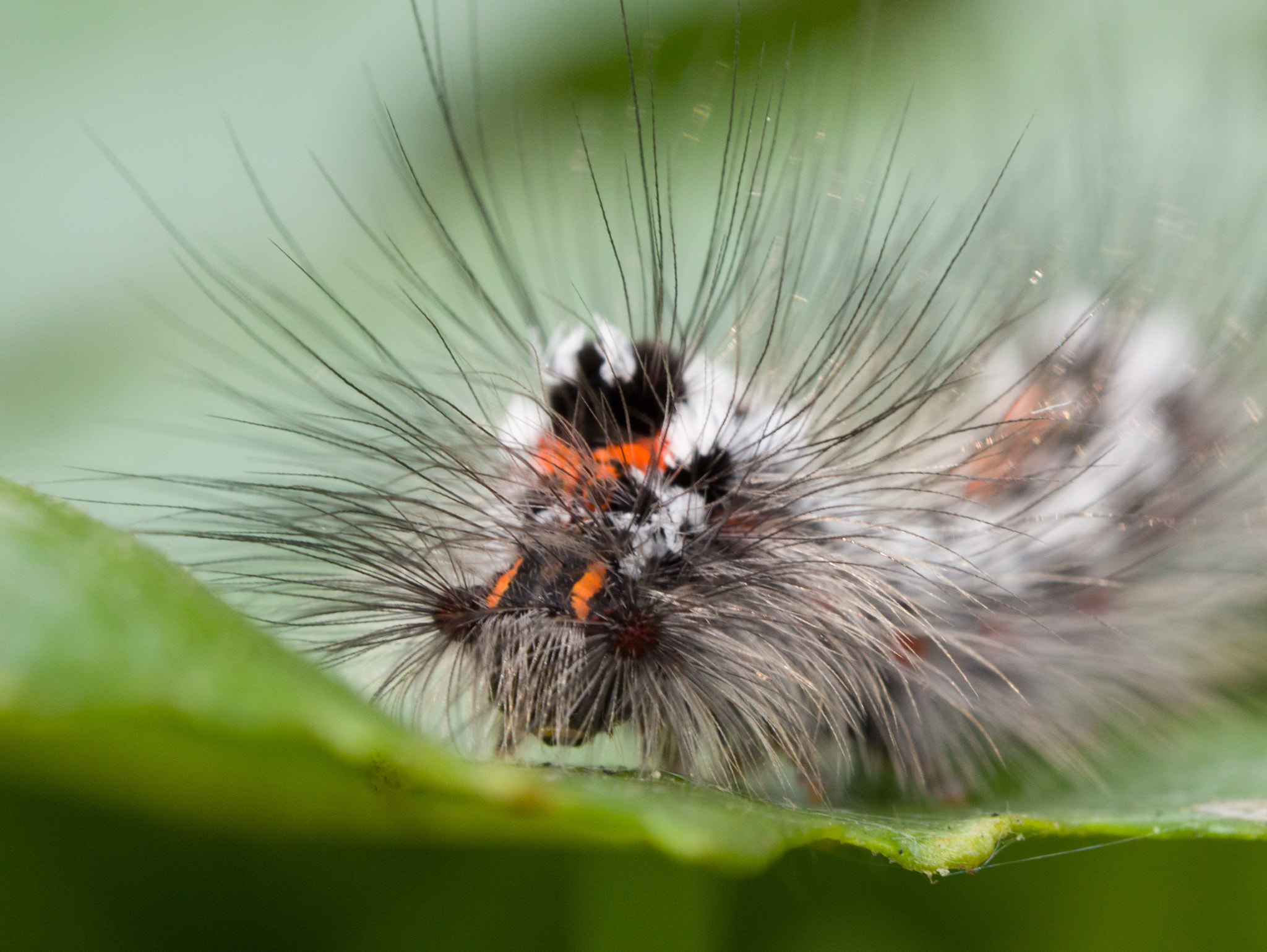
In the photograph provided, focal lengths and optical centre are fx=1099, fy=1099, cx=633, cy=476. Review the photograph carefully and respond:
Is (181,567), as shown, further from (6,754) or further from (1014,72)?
(1014,72)

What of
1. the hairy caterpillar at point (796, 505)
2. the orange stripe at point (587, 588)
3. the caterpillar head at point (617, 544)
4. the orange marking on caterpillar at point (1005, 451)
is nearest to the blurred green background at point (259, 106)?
the hairy caterpillar at point (796, 505)

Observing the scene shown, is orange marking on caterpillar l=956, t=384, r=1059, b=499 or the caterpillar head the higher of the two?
orange marking on caterpillar l=956, t=384, r=1059, b=499

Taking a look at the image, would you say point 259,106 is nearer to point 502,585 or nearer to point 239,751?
point 502,585

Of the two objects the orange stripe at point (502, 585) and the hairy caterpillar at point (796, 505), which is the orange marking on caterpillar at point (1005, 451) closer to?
the hairy caterpillar at point (796, 505)

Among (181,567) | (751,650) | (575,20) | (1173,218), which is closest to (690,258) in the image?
(575,20)

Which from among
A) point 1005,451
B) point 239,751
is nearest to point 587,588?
point 239,751

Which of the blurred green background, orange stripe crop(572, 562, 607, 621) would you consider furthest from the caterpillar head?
the blurred green background

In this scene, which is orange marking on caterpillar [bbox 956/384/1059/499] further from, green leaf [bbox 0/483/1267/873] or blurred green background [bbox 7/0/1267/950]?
blurred green background [bbox 7/0/1267/950]
